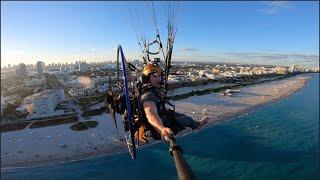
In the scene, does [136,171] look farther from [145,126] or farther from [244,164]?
[145,126]

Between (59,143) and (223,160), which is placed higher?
(59,143)

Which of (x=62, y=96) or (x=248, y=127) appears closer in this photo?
(x=248, y=127)

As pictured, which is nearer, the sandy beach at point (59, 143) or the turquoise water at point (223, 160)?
the turquoise water at point (223, 160)

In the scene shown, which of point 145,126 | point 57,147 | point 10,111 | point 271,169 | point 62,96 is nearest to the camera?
point 145,126

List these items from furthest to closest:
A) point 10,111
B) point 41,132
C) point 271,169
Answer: point 10,111 → point 41,132 → point 271,169

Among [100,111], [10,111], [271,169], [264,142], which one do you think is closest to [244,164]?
[271,169]

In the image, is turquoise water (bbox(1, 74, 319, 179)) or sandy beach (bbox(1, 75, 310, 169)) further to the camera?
sandy beach (bbox(1, 75, 310, 169))

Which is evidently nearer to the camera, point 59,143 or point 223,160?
point 223,160

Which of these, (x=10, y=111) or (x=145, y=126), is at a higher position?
(x=145, y=126)
